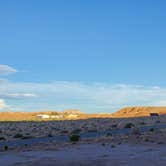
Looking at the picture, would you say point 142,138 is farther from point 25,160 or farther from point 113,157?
point 25,160

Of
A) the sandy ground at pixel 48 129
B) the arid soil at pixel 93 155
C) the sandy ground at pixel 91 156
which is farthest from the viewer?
the sandy ground at pixel 48 129

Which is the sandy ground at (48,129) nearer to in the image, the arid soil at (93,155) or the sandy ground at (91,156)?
the arid soil at (93,155)

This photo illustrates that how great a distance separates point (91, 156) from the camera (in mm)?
29281

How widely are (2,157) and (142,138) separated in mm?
16029

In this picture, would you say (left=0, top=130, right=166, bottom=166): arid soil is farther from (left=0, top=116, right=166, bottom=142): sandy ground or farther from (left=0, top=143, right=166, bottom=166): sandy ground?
(left=0, top=116, right=166, bottom=142): sandy ground

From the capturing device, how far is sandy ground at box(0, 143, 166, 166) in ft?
86.4

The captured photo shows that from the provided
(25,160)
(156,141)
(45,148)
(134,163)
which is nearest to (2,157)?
(25,160)

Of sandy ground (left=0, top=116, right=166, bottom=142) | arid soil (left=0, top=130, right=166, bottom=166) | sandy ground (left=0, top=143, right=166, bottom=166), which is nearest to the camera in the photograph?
sandy ground (left=0, top=143, right=166, bottom=166)

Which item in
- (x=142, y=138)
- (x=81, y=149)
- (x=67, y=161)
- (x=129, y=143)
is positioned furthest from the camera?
(x=142, y=138)

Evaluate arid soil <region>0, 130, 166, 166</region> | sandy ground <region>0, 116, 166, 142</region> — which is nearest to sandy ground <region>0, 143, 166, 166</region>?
arid soil <region>0, 130, 166, 166</region>

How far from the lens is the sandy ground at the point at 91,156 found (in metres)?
26.3

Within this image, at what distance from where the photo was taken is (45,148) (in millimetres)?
35750

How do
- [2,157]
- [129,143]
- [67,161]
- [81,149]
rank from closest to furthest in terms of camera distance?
1. [67,161]
2. [2,157]
3. [81,149]
4. [129,143]

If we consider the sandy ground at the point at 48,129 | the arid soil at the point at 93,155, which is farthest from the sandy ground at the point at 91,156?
the sandy ground at the point at 48,129
